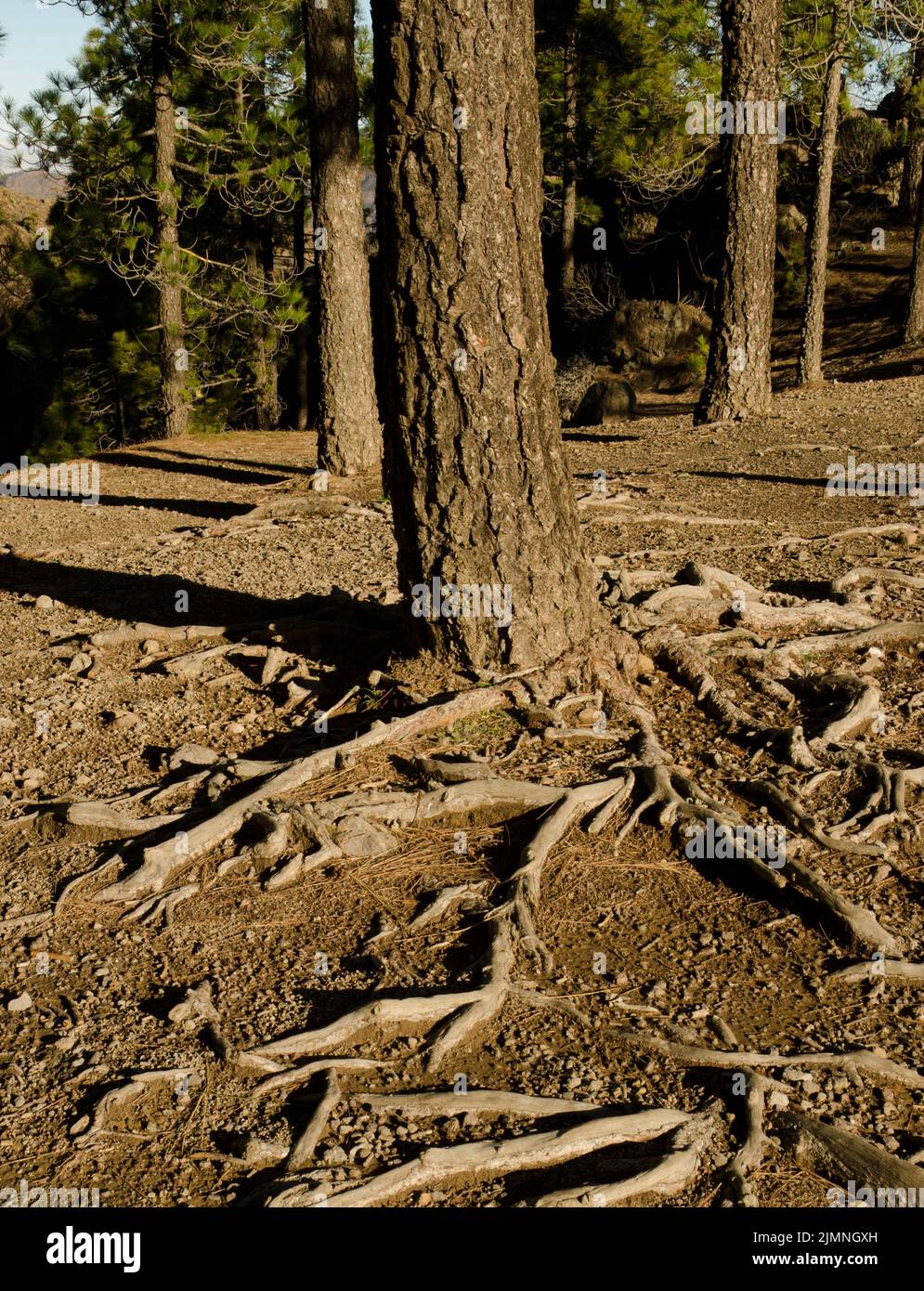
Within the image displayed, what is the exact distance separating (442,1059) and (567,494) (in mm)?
2470

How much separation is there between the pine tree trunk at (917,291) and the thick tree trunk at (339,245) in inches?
422

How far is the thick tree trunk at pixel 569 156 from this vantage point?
21.8m

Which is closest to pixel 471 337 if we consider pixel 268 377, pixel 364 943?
pixel 364 943

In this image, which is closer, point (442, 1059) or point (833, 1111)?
point (833, 1111)

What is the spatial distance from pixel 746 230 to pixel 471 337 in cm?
825

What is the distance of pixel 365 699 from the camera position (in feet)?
16.7

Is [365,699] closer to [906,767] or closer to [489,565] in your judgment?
[489,565]

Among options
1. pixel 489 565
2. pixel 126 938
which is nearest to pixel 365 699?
pixel 489 565

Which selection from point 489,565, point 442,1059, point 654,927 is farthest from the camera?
point 489,565
